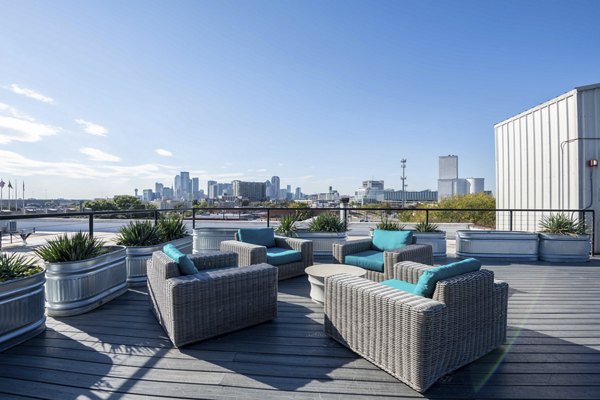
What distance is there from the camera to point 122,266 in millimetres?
3520

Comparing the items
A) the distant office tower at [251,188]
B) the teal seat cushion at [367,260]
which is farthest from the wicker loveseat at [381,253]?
the distant office tower at [251,188]

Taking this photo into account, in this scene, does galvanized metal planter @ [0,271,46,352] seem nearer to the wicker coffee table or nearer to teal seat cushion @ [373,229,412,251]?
the wicker coffee table

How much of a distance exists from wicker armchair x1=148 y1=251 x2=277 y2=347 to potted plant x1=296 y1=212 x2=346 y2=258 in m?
2.85

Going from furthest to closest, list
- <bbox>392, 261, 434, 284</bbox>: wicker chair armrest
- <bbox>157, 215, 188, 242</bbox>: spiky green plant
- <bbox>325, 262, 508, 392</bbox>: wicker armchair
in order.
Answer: <bbox>157, 215, 188, 242</bbox>: spiky green plant < <bbox>392, 261, 434, 284</bbox>: wicker chair armrest < <bbox>325, 262, 508, 392</bbox>: wicker armchair

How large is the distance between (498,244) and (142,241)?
20.4ft

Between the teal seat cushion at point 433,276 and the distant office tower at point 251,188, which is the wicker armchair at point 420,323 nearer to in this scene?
the teal seat cushion at point 433,276

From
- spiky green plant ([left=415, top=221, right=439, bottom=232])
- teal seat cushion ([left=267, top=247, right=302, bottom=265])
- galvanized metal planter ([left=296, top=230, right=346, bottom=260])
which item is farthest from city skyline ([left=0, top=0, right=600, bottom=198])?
galvanized metal planter ([left=296, top=230, right=346, bottom=260])

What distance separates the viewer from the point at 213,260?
9.75 feet

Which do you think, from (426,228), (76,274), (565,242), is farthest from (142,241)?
(565,242)

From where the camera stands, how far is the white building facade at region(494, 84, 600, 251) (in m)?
5.60

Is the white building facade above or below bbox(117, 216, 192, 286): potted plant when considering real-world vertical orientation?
above

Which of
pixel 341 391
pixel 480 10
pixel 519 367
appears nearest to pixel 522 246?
pixel 519 367

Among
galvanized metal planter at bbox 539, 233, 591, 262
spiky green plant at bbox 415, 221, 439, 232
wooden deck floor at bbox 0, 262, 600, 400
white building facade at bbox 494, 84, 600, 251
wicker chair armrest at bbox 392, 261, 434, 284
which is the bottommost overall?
wooden deck floor at bbox 0, 262, 600, 400

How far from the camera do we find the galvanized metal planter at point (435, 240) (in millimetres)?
5648
